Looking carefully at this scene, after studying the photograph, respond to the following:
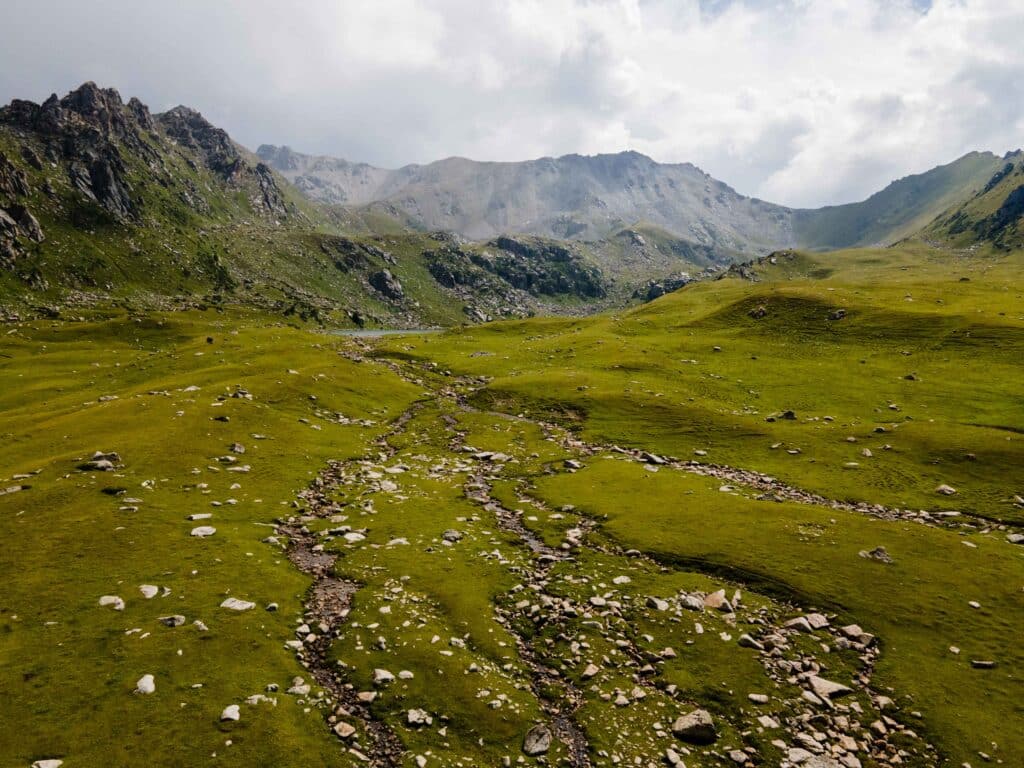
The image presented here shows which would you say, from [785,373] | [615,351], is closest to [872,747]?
[785,373]

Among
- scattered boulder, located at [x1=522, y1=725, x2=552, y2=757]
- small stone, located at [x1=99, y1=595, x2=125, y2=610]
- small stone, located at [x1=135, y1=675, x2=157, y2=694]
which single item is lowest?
scattered boulder, located at [x1=522, y1=725, x2=552, y2=757]

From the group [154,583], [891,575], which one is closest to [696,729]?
[891,575]

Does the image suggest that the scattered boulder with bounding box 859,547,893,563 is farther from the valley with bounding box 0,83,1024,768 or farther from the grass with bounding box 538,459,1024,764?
the grass with bounding box 538,459,1024,764

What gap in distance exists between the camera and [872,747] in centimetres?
1343

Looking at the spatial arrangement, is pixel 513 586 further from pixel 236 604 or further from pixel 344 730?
pixel 236 604

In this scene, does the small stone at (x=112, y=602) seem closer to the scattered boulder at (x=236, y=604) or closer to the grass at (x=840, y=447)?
the scattered boulder at (x=236, y=604)

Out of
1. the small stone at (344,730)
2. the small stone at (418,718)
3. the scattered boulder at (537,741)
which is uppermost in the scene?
the small stone at (344,730)

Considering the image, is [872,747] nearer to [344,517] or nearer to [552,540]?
[552,540]

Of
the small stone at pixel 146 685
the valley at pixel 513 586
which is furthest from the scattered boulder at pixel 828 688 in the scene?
the small stone at pixel 146 685

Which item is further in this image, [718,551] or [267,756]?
[718,551]

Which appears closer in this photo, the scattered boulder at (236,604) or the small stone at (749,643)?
the small stone at (749,643)

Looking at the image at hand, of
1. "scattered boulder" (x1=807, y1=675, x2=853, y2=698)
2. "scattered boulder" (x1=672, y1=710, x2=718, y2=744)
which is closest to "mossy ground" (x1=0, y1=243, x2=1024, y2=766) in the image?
"scattered boulder" (x1=672, y1=710, x2=718, y2=744)

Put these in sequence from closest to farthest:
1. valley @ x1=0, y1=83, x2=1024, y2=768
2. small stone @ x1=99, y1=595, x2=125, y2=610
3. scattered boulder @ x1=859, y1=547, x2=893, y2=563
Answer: valley @ x1=0, y1=83, x2=1024, y2=768
small stone @ x1=99, y1=595, x2=125, y2=610
scattered boulder @ x1=859, y1=547, x2=893, y2=563

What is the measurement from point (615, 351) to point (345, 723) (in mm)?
70767
